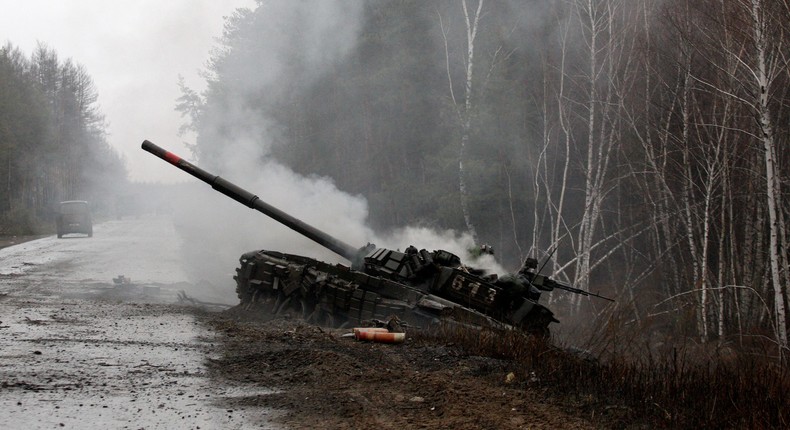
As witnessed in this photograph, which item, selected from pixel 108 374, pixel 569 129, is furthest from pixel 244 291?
pixel 569 129

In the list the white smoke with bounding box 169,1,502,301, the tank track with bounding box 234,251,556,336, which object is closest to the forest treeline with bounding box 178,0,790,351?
the white smoke with bounding box 169,1,502,301

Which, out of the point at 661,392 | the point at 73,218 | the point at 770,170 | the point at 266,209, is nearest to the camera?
the point at 661,392

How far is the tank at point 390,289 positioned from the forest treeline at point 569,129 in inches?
123

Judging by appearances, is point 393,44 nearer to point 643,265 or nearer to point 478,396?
point 643,265

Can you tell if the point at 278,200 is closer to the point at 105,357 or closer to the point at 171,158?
the point at 171,158

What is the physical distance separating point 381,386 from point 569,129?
14738 mm

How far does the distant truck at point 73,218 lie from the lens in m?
33.8

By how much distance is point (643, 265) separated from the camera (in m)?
21.9

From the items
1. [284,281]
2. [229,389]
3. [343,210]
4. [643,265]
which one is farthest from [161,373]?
[643,265]

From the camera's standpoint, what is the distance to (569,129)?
20.5 meters

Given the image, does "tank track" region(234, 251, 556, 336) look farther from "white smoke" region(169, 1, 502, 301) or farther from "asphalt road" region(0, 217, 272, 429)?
"white smoke" region(169, 1, 502, 301)

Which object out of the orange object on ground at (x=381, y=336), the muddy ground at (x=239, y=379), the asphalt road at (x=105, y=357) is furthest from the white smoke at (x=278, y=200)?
the muddy ground at (x=239, y=379)

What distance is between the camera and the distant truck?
33.8 m

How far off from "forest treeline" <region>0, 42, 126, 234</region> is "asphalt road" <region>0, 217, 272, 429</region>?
25069mm
